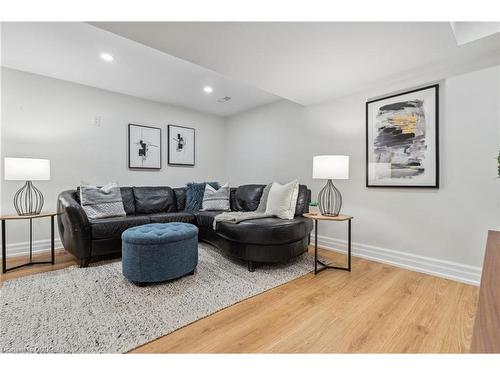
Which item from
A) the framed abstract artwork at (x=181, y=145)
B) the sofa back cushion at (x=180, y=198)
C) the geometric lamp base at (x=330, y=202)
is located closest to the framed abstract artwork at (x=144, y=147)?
the framed abstract artwork at (x=181, y=145)

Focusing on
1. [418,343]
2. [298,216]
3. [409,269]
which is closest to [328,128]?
[298,216]

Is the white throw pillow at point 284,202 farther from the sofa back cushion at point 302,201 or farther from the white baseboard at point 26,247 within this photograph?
the white baseboard at point 26,247

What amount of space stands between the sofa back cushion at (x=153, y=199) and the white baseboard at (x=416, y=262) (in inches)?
101

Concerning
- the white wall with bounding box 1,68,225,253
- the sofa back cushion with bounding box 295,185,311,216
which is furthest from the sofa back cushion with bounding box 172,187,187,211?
the sofa back cushion with bounding box 295,185,311,216

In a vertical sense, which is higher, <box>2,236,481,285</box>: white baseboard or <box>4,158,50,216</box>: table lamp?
<box>4,158,50,216</box>: table lamp

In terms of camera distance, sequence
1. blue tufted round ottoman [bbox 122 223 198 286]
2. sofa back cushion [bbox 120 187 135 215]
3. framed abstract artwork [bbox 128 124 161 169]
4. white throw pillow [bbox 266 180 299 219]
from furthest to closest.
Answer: framed abstract artwork [bbox 128 124 161 169] → sofa back cushion [bbox 120 187 135 215] → white throw pillow [bbox 266 180 299 219] → blue tufted round ottoman [bbox 122 223 198 286]

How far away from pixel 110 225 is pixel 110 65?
6.12 ft

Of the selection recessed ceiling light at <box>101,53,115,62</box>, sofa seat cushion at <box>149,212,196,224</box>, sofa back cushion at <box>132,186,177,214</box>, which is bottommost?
sofa seat cushion at <box>149,212,196,224</box>

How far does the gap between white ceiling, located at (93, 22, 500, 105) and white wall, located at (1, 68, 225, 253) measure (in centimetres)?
209

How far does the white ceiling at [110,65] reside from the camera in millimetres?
2100

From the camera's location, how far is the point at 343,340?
1.37 m

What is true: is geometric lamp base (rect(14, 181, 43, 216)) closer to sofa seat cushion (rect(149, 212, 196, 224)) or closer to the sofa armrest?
the sofa armrest

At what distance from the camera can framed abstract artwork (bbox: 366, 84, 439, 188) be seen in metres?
2.33

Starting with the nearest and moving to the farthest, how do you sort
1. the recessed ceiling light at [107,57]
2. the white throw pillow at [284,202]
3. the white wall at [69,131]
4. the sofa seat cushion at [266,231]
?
the sofa seat cushion at [266,231]
the recessed ceiling light at [107,57]
the white throw pillow at [284,202]
the white wall at [69,131]
